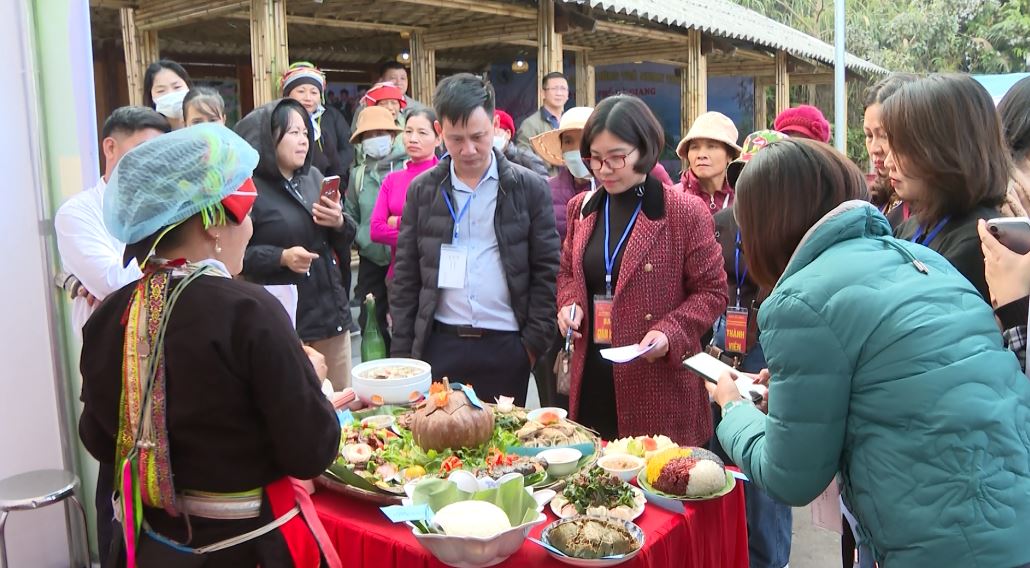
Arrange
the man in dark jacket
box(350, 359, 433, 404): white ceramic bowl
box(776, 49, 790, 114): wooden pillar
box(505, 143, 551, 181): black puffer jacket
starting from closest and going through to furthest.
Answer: box(350, 359, 433, 404): white ceramic bowl → the man in dark jacket → box(505, 143, 551, 181): black puffer jacket → box(776, 49, 790, 114): wooden pillar

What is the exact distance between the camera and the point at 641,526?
176 centimetres

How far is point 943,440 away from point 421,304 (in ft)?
6.21

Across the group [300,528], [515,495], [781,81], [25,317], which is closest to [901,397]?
[515,495]

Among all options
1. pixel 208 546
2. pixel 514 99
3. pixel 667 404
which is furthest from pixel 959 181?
pixel 514 99

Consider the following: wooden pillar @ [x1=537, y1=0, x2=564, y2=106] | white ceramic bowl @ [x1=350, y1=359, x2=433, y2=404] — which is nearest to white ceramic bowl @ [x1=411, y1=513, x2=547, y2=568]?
white ceramic bowl @ [x1=350, y1=359, x2=433, y2=404]

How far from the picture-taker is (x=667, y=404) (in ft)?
8.55

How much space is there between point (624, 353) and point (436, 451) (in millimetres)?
632

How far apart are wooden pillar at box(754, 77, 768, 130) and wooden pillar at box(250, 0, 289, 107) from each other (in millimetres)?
9409

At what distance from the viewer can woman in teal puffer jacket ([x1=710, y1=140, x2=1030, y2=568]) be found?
1332 mm

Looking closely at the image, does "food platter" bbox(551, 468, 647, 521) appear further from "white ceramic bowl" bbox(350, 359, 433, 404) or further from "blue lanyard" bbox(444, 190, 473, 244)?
"blue lanyard" bbox(444, 190, 473, 244)

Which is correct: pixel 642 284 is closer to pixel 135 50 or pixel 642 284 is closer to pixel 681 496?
pixel 681 496

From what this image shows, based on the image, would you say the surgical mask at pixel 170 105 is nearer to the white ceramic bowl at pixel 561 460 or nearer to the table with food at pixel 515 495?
the table with food at pixel 515 495

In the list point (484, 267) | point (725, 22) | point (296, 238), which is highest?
point (725, 22)

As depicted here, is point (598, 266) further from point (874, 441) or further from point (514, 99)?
point (514, 99)
